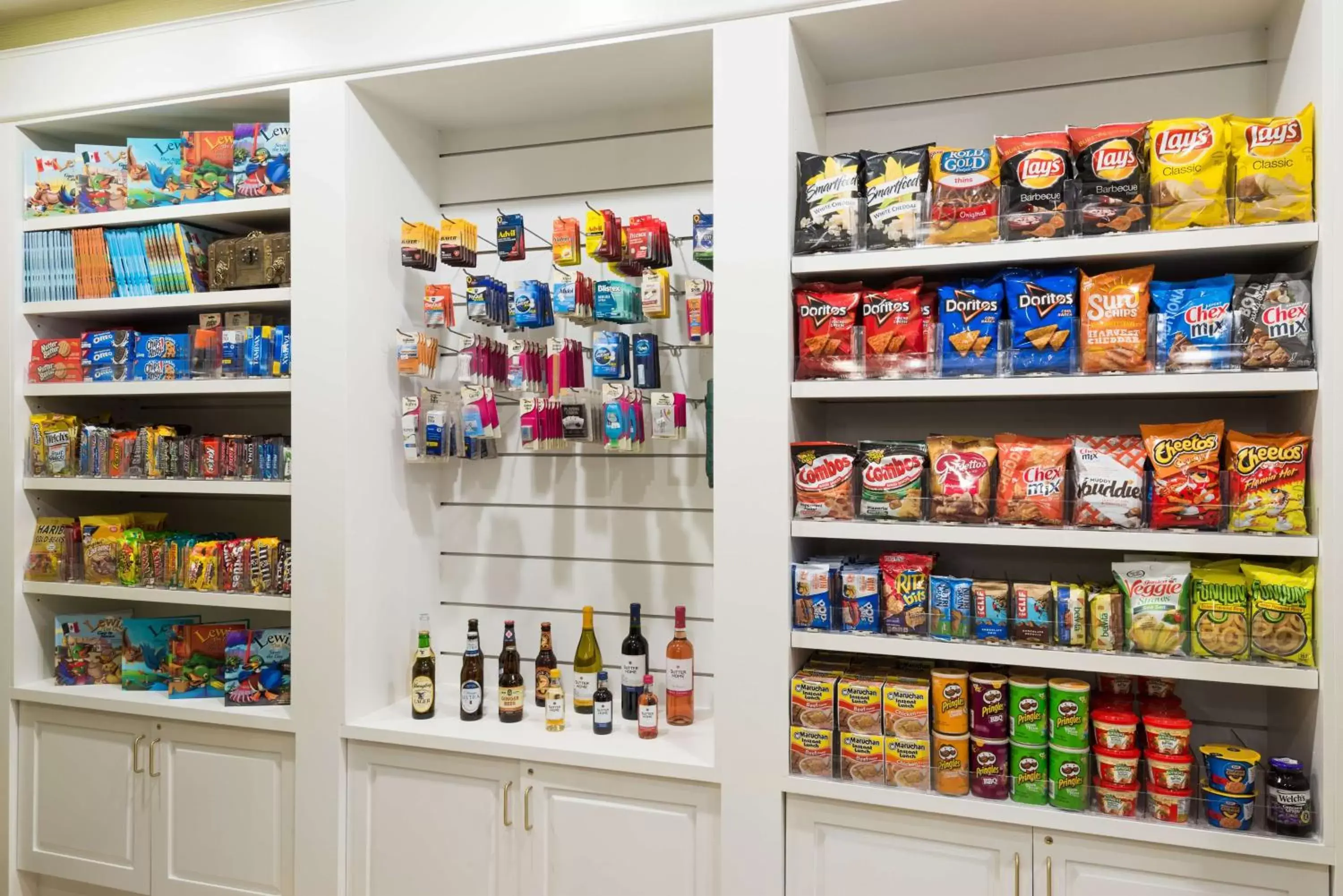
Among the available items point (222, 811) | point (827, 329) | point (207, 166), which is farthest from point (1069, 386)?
point (222, 811)

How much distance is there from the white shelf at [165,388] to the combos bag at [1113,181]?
2.25m

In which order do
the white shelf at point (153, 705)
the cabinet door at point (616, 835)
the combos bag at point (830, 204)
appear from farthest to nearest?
the white shelf at point (153, 705) < the cabinet door at point (616, 835) < the combos bag at point (830, 204)

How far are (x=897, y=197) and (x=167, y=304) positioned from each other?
7.45ft

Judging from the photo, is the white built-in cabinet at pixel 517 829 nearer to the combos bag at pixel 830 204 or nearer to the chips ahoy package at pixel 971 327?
the chips ahoy package at pixel 971 327

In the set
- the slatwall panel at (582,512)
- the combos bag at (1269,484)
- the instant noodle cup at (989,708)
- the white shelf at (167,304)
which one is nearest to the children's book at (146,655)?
the slatwall panel at (582,512)

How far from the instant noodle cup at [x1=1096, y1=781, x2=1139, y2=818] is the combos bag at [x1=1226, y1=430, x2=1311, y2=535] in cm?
63

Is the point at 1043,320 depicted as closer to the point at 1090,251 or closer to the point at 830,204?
the point at 1090,251

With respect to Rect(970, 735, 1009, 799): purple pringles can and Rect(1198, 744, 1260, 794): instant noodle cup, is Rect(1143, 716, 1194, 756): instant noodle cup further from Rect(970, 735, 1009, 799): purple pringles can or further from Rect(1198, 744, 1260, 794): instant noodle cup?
Rect(970, 735, 1009, 799): purple pringles can

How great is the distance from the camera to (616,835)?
8.05 ft

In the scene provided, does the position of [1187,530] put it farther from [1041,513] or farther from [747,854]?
[747,854]

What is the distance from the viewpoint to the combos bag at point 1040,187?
2.11 meters

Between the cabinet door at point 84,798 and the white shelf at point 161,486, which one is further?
the cabinet door at point 84,798

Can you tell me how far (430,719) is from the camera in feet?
8.99

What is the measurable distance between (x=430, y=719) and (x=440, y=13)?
6.73 ft
